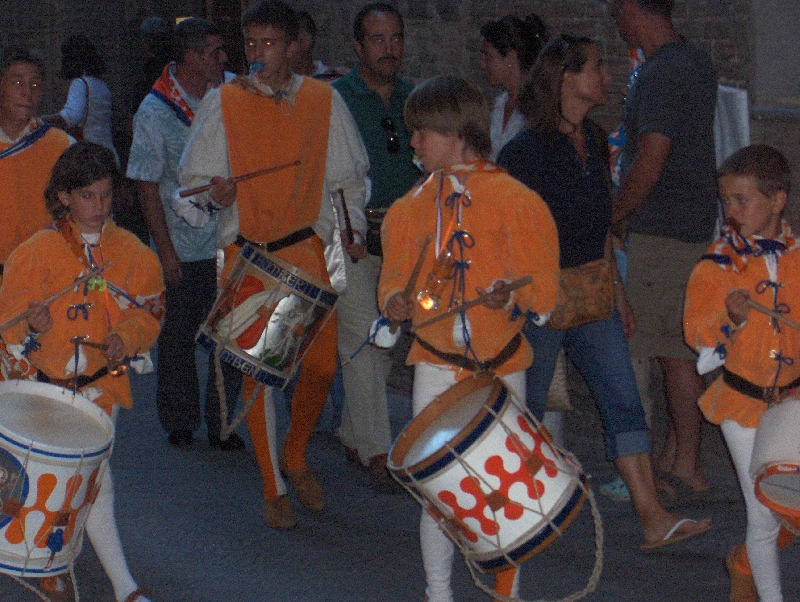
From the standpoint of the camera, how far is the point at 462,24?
7141 millimetres

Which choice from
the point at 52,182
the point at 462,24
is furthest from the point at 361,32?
the point at 52,182

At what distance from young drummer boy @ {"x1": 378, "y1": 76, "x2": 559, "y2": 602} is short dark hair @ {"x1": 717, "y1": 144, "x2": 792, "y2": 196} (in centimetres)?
65

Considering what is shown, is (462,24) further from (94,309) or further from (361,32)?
(94,309)

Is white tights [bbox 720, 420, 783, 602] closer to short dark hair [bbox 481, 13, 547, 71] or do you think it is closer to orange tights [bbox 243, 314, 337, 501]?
orange tights [bbox 243, 314, 337, 501]

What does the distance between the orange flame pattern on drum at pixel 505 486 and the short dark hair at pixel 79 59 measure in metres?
6.39

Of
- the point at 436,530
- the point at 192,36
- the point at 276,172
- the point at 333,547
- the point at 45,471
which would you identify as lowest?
the point at 333,547

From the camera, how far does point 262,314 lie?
461 centimetres

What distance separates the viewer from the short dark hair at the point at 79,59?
905 cm

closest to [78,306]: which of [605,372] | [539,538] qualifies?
[539,538]

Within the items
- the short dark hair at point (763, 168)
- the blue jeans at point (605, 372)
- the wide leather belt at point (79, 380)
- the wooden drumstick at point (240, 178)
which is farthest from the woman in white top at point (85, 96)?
the short dark hair at point (763, 168)

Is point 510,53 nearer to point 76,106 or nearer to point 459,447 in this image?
point 459,447

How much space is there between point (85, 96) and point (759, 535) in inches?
251

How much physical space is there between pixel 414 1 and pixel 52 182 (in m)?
3.61

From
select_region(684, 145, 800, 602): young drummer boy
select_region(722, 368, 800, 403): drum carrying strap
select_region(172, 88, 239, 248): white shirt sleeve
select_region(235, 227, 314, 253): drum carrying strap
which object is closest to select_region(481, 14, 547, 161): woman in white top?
select_region(235, 227, 314, 253): drum carrying strap
